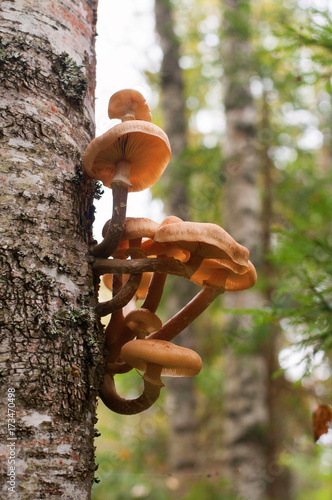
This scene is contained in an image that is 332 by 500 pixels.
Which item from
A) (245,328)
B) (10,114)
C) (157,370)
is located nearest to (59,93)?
(10,114)

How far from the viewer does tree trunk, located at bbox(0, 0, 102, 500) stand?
52.8 inches

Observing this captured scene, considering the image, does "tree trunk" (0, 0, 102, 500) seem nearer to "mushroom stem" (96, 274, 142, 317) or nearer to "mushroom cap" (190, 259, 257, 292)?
"mushroom stem" (96, 274, 142, 317)

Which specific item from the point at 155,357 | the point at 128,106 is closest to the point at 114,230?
the point at 155,357

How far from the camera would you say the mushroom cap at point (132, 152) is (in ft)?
5.64

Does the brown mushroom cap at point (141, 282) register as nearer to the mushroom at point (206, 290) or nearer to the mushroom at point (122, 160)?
the mushroom at point (206, 290)

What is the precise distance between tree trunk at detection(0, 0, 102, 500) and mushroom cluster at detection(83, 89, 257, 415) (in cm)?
12

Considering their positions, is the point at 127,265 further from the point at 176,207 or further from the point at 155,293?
the point at 176,207

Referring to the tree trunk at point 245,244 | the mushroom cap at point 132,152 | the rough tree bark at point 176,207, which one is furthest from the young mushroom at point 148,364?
the rough tree bark at point 176,207

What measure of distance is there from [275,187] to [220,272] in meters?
5.77

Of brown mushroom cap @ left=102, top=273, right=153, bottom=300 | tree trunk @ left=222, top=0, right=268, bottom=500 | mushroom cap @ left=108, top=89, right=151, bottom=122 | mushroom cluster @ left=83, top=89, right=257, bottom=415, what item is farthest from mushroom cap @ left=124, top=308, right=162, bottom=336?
tree trunk @ left=222, top=0, right=268, bottom=500

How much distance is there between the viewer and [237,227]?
6.00 m

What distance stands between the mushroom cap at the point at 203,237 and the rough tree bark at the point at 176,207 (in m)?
4.77

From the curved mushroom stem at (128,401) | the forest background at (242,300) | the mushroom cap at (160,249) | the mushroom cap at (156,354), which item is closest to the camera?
the mushroom cap at (156,354)

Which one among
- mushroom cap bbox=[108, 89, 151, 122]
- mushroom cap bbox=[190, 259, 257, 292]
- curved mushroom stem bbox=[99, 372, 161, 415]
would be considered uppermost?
mushroom cap bbox=[108, 89, 151, 122]
